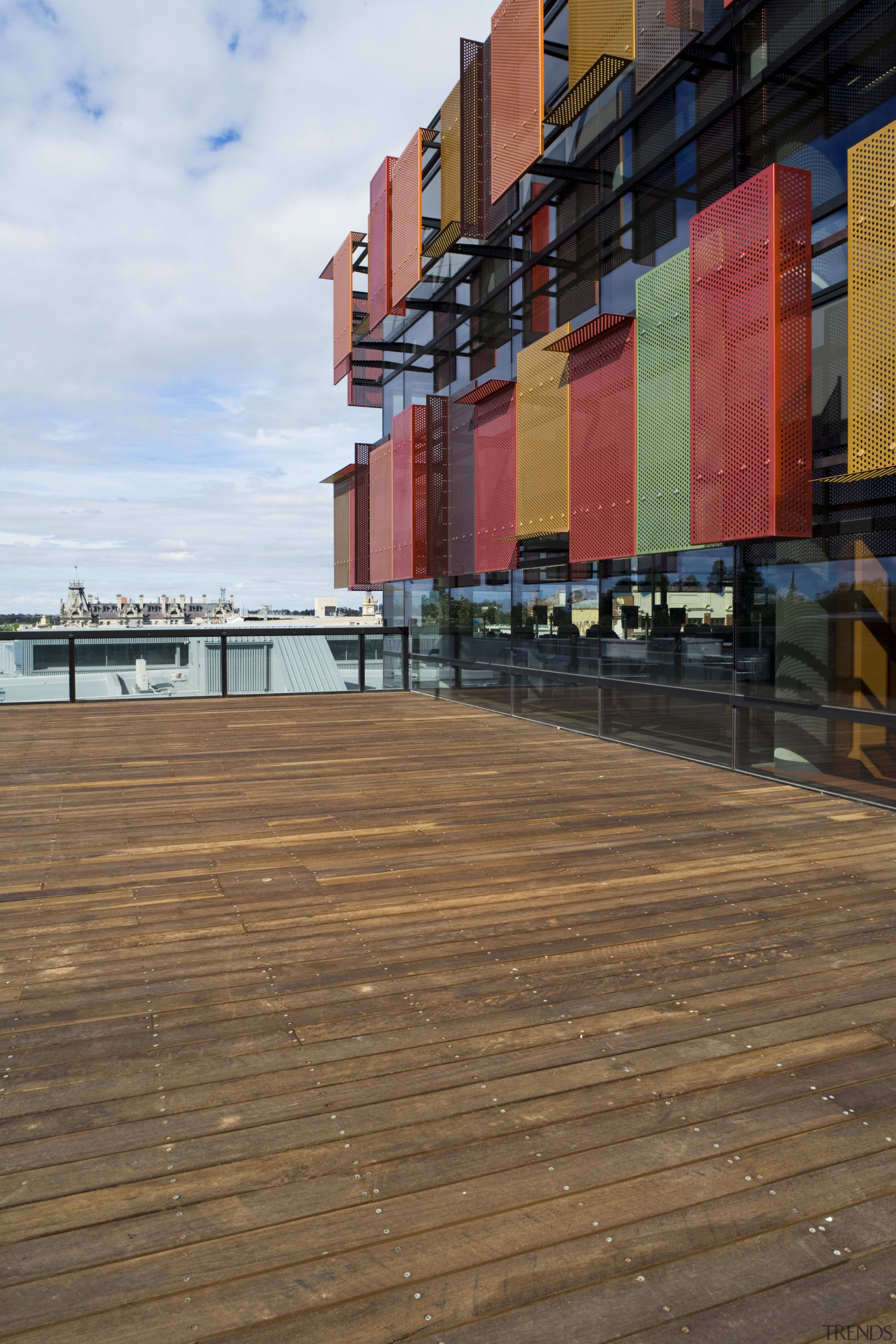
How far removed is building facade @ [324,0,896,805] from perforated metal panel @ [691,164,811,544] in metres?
0.02

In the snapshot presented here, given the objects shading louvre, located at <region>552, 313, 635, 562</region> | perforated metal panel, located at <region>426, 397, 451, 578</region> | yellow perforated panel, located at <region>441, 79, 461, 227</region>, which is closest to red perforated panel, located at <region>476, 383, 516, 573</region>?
perforated metal panel, located at <region>426, 397, 451, 578</region>

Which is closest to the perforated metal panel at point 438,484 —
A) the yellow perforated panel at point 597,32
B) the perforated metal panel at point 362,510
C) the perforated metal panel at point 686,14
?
the perforated metal panel at point 362,510

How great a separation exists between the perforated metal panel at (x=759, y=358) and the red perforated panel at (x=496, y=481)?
13.5 feet

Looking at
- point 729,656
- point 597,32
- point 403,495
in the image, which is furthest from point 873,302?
point 403,495

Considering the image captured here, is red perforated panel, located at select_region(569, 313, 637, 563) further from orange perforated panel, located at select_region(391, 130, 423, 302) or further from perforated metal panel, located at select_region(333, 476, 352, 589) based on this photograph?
perforated metal panel, located at select_region(333, 476, 352, 589)

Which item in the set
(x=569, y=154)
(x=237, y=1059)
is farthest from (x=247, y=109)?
(x=237, y=1059)

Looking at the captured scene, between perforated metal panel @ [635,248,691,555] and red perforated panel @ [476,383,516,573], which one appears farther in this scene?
red perforated panel @ [476,383,516,573]

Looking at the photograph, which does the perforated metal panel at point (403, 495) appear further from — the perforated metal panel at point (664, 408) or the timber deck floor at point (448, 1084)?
the timber deck floor at point (448, 1084)

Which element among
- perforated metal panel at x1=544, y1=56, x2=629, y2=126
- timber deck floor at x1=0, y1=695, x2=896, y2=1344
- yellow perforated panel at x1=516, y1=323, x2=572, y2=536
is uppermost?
A: perforated metal panel at x1=544, y1=56, x2=629, y2=126

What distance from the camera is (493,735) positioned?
31.3 ft

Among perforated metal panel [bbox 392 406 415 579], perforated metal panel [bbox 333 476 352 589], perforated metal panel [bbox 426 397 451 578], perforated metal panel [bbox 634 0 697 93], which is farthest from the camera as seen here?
perforated metal panel [bbox 333 476 352 589]

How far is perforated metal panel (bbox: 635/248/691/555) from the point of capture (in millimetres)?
7359

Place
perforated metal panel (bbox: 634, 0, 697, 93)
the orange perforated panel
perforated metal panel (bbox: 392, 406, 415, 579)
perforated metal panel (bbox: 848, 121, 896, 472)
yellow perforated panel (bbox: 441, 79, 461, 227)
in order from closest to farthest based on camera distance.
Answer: perforated metal panel (bbox: 848, 121, 896, 472)
perforated metal panel (bbox: 634, 0, 697, 93)
yellow perforated panel (bbox: 441, 79, 461, 227)
the orange perforated panel
perforated metal panel (bbox: 392, 406, 415, 579)

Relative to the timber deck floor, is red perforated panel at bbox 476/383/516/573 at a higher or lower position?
higher
